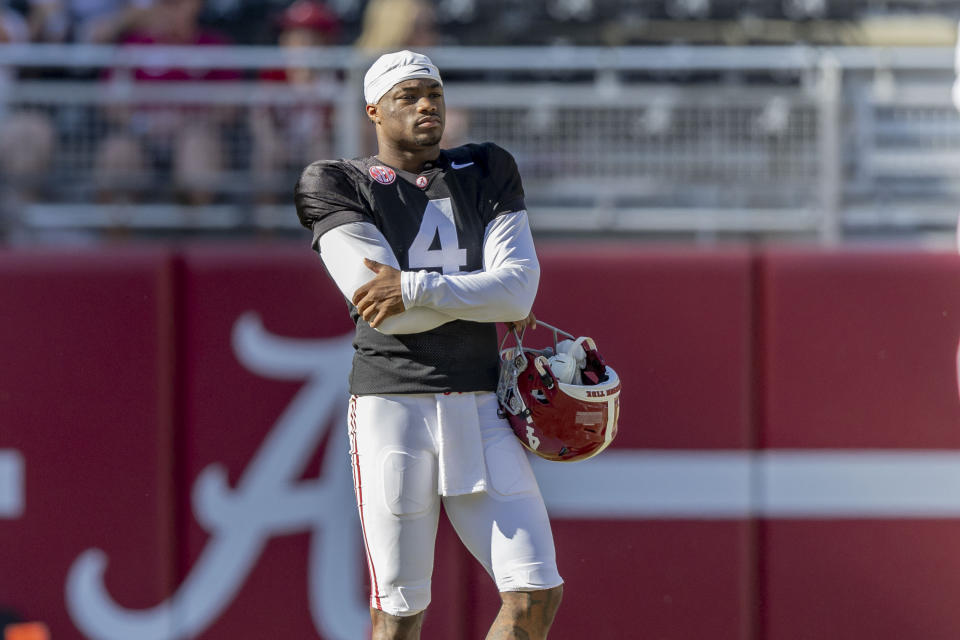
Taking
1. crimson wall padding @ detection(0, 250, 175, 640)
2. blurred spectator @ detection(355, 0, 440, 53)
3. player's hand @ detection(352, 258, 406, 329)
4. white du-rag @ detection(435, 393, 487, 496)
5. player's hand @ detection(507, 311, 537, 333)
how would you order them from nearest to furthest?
player's hand @ detection(352, 258, 406, 329)
white du-rag @ detection(435, 393, 487, 496)
player's hand @ detection(507, 311, 537, 333)
crimson wall padding @ detection(0, 250, 175, 640)
blurred spectator @ detection(355, 0, 440, 53)

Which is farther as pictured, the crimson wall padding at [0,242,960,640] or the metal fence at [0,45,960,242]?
the metal fence at [0,45,960,242]

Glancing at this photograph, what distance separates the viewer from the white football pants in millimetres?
3129

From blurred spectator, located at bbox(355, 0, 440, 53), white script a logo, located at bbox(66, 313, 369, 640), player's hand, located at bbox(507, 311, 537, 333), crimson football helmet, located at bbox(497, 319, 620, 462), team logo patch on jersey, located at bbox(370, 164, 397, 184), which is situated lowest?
white script a logo, located at bbox(66, 313, 369, 640)

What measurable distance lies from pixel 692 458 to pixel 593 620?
0.65 metres

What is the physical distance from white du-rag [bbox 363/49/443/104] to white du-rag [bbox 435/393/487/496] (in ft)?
2.59

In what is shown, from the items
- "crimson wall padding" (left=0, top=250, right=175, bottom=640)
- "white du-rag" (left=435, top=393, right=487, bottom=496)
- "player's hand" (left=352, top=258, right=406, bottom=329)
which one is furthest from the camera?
"crimson wall padding" (left=0, top=250, right=175, bottom=640)

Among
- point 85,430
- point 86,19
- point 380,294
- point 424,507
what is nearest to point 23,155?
point 85,430

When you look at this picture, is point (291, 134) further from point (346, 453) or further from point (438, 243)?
point (438, 243)

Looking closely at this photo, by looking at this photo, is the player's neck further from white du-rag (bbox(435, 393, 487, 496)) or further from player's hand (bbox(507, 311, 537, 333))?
white du-rag (bbox(435, 393, 487, 496))

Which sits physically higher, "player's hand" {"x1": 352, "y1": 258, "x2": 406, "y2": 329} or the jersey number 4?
the jersey number 4

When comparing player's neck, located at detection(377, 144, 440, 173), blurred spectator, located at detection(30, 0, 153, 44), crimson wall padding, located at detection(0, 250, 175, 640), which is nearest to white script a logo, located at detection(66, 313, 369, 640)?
crimson wall padding, located at detection(0, 250, 175, 640)

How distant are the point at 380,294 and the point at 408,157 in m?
0.42

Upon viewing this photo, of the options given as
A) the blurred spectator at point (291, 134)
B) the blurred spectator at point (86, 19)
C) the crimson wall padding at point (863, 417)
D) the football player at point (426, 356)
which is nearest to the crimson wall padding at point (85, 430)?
the blurred spectator at point (291, 134)

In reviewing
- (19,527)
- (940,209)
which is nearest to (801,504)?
(940,209)
